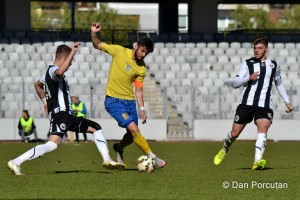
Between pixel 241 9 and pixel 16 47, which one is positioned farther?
pixel 241 9

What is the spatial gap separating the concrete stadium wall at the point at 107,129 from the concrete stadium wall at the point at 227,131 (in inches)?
52.9

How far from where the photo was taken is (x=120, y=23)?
302ft

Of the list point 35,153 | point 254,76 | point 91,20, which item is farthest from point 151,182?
point 91,20

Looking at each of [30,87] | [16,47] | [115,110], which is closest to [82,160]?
[115,110]

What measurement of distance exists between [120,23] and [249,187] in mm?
79951

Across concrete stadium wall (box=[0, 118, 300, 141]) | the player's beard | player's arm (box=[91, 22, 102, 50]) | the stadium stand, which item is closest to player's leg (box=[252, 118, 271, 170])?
the player's beard

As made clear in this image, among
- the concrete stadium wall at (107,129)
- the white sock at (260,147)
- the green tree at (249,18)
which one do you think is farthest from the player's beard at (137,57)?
the green tree at (249,18)

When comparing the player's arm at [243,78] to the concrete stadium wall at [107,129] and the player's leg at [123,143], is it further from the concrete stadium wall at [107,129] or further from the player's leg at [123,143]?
the concrete stadium wall at [107,129]

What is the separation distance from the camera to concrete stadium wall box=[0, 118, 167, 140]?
117 feet

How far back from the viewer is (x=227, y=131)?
1442 inches

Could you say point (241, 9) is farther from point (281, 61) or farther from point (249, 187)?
point (249, 187)

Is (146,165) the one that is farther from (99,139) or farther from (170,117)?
(170,117)

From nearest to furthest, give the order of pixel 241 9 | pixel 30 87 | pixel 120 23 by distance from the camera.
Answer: pixel 30 87 < pixel 120 23 < pixel 241 9

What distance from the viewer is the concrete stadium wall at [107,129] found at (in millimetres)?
35594
